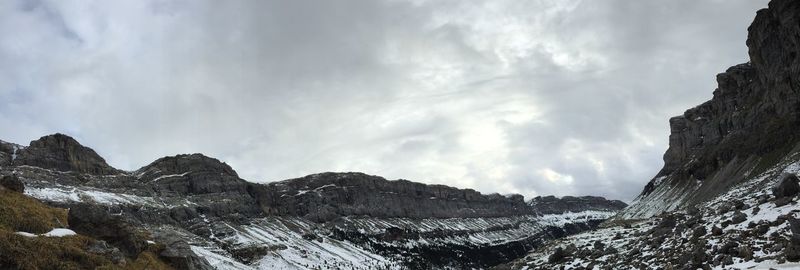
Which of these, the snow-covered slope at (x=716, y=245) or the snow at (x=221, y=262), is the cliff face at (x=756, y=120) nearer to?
the snow-covered slope at (x=716, y=245)

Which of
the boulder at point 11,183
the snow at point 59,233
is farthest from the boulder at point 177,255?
the boulder at point 11,183

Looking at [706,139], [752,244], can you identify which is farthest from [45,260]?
[706,139]

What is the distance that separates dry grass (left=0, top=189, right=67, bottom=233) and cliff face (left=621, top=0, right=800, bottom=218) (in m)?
107

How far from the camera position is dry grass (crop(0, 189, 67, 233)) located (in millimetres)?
26828

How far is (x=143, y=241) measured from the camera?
34.9m

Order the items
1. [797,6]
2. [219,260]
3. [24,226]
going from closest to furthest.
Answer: [24,226] < [797,6] < [219,260]

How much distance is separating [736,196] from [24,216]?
240 ft

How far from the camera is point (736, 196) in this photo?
208ft

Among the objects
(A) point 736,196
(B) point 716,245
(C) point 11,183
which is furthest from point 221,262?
(B) point 716,245

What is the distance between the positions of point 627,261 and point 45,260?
3863cm

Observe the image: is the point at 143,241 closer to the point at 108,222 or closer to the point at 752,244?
the point at 108,222

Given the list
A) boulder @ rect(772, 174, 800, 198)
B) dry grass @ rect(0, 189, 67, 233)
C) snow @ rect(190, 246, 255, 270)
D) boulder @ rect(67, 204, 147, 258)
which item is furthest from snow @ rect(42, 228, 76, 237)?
snow @ rect(190, 246, 255, 270)

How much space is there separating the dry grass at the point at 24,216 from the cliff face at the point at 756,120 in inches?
4213

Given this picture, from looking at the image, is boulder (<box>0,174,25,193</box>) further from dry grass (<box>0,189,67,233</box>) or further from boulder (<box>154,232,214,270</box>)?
boulder (<box>154,232,214,270</box>)
